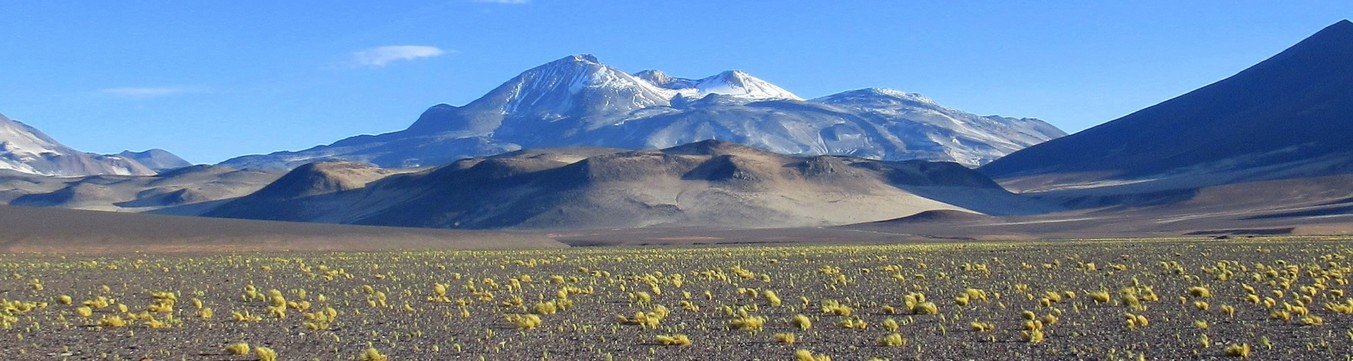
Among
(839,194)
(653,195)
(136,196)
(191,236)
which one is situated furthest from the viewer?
(136,196)

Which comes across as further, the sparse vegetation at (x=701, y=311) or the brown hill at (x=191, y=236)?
the brown hill at (x=191, y=236)

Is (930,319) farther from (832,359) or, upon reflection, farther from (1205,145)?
(1205,145)

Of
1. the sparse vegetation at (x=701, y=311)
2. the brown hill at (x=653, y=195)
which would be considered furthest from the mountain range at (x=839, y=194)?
the sparse vegetation at (x=701, y=311)

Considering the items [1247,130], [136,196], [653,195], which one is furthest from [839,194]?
[136,196]

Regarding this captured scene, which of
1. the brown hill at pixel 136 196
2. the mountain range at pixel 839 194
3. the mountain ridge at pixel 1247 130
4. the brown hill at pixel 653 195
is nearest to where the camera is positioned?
the mountain range at pixel 839 194

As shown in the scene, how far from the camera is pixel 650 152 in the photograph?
137 meters

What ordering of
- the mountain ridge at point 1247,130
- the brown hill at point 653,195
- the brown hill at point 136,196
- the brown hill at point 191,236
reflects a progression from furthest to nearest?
1. the brown hill at point 136,196
2. the mountain ridge at point 1247,130
3. the brown hill at point 653,195
4. the brown hill at point 191,236

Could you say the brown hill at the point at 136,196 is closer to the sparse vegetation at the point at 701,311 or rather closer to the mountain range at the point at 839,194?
the mountain range at the point at 839,194

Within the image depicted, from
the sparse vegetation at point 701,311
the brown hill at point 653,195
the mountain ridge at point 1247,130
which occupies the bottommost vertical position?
the sparse vegetation at point 701,311

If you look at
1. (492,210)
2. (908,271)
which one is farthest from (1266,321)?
(492,210)

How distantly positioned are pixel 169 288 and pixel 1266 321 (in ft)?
66.5

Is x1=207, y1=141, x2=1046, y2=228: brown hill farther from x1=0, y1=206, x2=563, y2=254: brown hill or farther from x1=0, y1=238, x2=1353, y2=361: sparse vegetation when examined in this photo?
x1=0, y1=238, x2=1353, y2=361: sparse vegetation

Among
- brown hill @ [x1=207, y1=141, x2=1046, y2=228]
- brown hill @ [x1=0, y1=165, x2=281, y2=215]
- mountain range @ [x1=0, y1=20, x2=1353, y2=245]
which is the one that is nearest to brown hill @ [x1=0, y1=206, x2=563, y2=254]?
mountain range @ [x1=0, y1=20, x2=1353, y2=245]

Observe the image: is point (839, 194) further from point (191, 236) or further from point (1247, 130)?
point (1247, 130)
